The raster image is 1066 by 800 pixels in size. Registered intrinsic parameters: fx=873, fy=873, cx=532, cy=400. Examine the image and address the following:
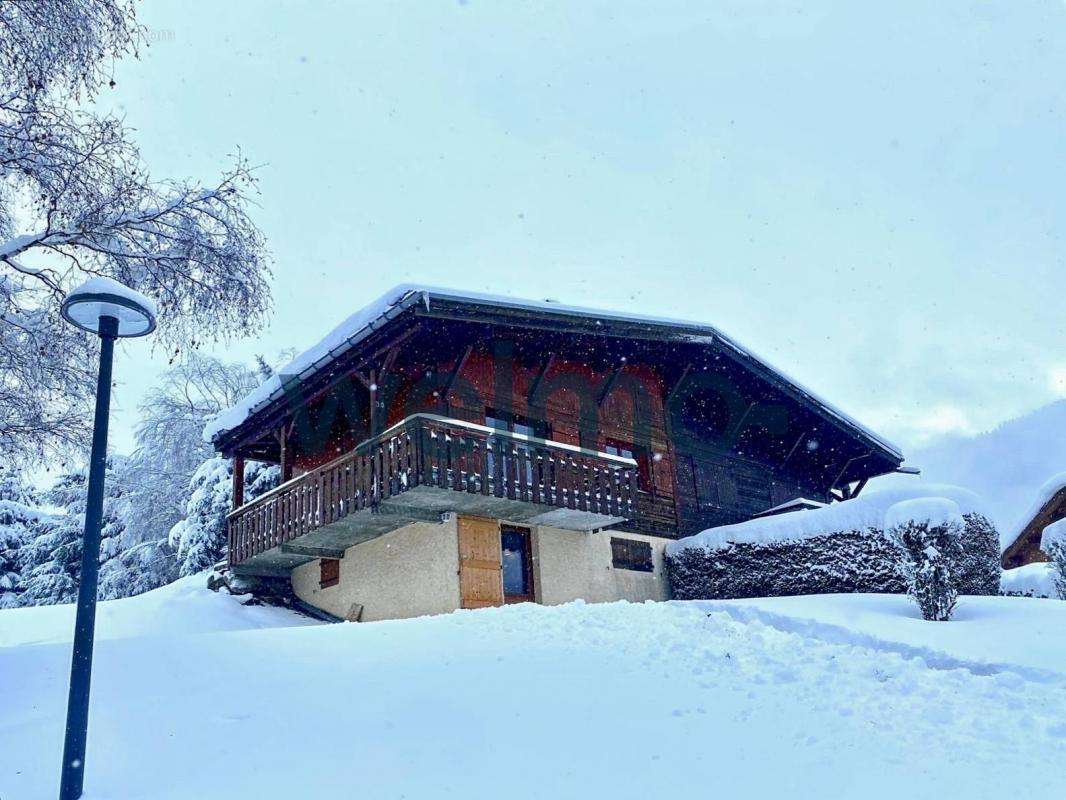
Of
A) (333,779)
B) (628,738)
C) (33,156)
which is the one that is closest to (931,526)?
(628,738)

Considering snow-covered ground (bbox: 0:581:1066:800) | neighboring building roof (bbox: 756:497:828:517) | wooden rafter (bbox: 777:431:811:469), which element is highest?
wooden rafter (bbox: 777:431:811:469)

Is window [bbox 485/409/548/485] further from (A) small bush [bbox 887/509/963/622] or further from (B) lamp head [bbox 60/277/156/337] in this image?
(B) lamp head [bbox 60/277/156/337]

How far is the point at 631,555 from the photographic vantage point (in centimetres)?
1609

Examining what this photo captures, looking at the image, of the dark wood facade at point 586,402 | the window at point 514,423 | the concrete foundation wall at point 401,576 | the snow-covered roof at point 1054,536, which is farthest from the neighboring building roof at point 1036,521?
the concrete foundation wall at point 401,576

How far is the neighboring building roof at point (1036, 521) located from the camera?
2133cm

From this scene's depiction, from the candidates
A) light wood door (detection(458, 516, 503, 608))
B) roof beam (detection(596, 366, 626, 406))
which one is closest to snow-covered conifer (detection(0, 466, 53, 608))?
roof beam (detection(596, 366, 626, 406))

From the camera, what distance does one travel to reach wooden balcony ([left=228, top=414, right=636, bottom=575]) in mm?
12398

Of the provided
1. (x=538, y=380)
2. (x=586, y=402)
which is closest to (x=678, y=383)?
(x=586, y=402)

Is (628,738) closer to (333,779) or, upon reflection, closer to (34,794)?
(333,779)

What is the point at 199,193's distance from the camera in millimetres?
8523

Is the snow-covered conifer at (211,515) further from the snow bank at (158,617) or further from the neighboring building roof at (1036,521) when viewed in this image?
the neighboring building roof at (1036,521)

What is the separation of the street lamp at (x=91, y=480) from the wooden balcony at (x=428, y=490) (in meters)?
6.41

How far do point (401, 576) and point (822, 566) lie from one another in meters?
6.90

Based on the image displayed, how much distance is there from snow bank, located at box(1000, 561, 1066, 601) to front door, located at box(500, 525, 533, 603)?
9.73 m
